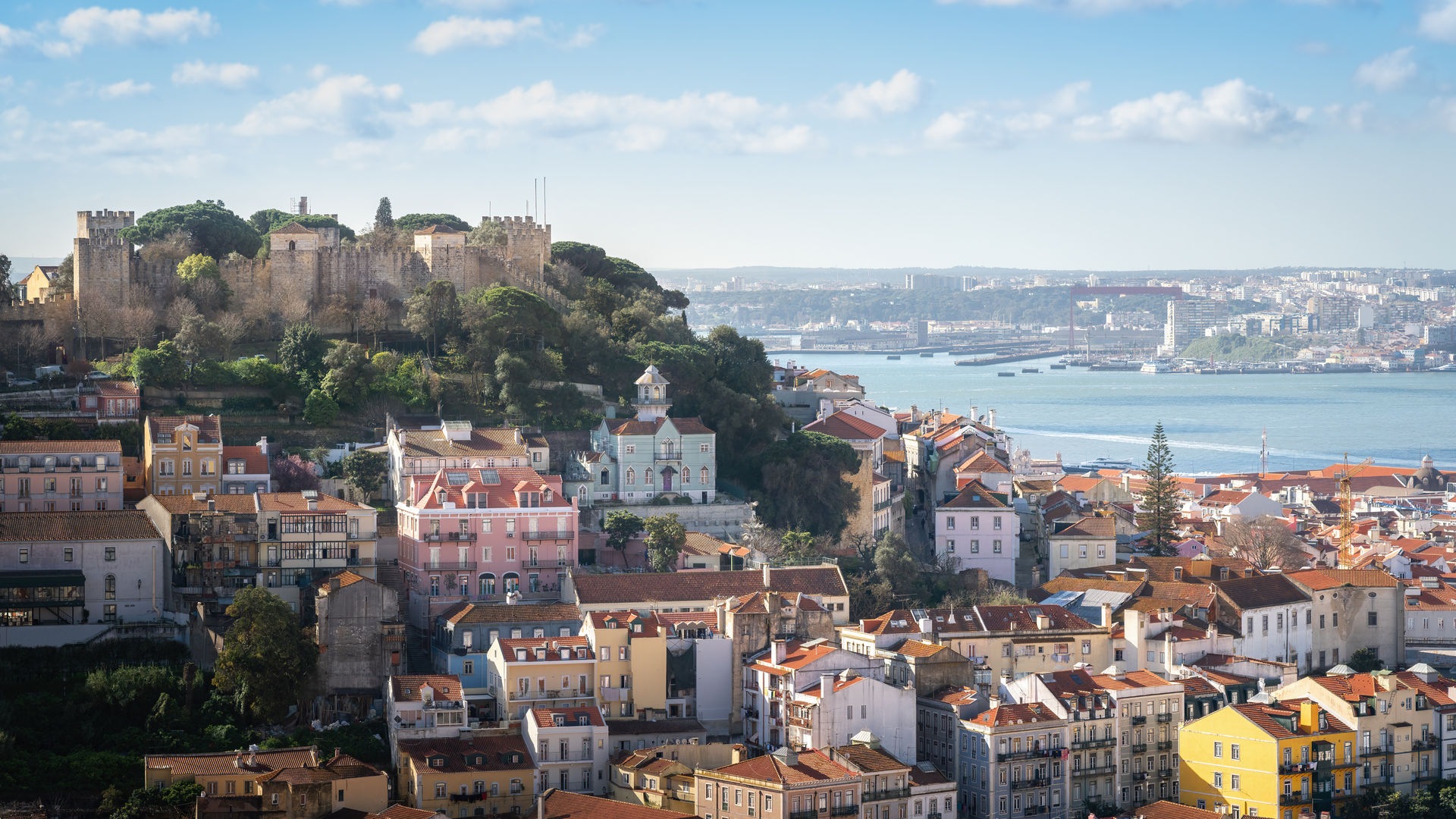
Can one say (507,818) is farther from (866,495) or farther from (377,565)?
(866,495)

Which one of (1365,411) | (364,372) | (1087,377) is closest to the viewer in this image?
(364,372)

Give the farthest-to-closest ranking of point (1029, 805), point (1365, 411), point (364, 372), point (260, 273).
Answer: point (1365, 411)
point (260, 273)
point (364, 372)
point (1029, 805)

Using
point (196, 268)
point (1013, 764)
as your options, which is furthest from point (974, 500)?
point (196, 268)

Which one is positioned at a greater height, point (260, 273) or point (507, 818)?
point (260, 273)

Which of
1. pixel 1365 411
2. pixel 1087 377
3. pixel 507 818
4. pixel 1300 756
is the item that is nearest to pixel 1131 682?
pixel 1300 756

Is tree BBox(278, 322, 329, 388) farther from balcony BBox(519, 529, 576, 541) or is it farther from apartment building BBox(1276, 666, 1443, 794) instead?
apartment building BBox(1276, 666, 1443, 794)

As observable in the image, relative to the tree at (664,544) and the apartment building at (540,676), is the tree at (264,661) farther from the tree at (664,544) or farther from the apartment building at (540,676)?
the tree at (664,544)

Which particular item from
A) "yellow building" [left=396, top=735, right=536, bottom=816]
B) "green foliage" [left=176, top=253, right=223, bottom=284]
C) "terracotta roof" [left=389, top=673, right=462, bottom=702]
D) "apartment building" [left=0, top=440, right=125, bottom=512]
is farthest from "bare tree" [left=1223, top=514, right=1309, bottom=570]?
"green foliage" [left=176, top=253, right=223, bottom=284]
